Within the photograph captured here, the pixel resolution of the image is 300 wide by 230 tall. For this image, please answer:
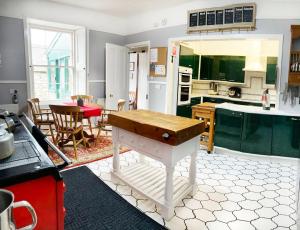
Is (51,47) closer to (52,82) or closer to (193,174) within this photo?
(52,82)

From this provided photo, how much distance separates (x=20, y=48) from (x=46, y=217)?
449 centimetres

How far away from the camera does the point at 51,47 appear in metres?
5.58

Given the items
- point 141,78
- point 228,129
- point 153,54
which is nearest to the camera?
point 228,129

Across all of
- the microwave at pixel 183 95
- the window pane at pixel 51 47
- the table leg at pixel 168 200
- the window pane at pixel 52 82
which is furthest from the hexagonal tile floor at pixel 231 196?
the window pane at pixel 51 47

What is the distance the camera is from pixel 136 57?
791cm

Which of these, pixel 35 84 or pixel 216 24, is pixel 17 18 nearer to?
pixel 35 84

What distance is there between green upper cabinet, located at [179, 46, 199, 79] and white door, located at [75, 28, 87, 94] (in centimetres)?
232

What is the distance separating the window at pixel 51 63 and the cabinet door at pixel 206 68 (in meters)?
3.72

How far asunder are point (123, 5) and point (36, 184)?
4958 mm

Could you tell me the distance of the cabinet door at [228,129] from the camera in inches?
165

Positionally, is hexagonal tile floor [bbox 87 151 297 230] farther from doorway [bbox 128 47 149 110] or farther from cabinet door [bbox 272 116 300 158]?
doorway [bbox 128 47 149 110]

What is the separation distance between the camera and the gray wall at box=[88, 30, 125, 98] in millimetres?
5797

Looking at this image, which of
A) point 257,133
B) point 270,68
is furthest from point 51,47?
point 270,68

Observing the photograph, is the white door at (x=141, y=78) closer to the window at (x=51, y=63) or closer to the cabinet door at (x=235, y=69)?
the window at (x=51, y=63)
